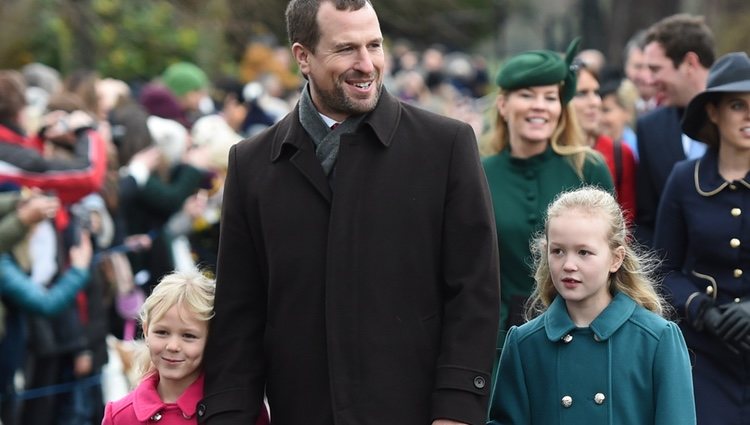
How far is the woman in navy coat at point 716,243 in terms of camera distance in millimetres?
6117

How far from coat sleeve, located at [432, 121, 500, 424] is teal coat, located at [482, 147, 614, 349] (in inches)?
56.2

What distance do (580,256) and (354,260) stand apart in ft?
2.66

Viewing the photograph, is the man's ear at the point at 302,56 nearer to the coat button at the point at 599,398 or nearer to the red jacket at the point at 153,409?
the red jacket at the point at 153,409

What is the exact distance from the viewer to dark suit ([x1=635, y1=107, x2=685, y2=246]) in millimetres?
7191

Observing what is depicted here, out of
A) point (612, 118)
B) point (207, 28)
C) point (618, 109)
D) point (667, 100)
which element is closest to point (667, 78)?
point (667, 100)

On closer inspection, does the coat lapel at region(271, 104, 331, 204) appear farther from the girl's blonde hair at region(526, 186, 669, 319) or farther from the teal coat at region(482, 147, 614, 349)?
the teal coat at region(482, 147, 614, 349)

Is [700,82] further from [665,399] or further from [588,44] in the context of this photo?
[588,44]

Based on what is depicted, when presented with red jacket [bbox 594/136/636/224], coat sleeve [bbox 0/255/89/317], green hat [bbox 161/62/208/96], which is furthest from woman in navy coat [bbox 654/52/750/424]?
green hat [bbox 161/62/208/96]

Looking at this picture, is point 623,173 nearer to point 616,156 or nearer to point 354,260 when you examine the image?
point 616,156

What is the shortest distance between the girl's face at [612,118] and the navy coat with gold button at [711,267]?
12.0 ft

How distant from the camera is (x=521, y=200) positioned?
661cm

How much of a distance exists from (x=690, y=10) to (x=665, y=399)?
15948mm

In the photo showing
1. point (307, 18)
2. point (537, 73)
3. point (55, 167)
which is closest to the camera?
point (307, 18)

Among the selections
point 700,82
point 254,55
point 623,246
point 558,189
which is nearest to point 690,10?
point 254,55
